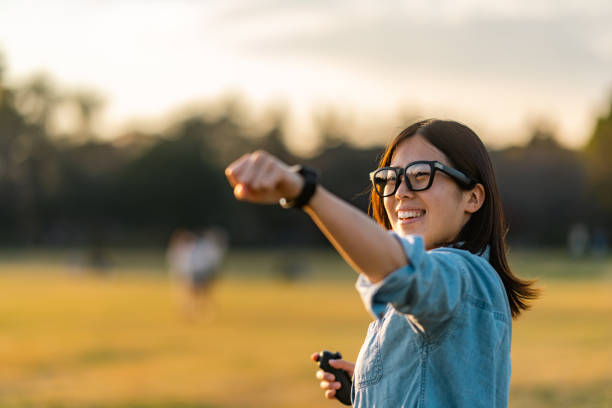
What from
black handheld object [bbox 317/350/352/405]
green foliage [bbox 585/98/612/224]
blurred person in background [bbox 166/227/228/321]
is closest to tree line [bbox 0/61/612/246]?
A: green foliage [bbox 585/98/612/224]

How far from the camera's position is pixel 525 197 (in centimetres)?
5684

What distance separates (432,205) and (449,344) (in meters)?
0.39

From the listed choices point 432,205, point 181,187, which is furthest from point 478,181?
point 181,187

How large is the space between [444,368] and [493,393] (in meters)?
0.17

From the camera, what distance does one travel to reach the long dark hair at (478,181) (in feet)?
6.67

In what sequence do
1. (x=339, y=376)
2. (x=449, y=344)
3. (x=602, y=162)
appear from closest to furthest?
(x=449, y=344), (x=339, y=376), (x=602, y=162)

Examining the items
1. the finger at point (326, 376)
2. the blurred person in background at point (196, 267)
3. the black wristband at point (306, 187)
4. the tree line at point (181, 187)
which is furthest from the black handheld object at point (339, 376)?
the tree line at point (181, 187)

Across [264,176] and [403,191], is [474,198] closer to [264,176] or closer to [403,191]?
[403,191]

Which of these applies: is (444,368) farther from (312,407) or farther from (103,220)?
(103,220)

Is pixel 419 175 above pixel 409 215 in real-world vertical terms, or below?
above

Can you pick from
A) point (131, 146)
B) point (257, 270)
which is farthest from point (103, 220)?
point (257, 270)

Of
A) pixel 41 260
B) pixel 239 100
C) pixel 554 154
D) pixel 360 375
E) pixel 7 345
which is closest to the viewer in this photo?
pixel 360 375

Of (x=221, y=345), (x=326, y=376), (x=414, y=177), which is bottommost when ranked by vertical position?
(x=221, y=345)

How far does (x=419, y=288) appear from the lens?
1.57 metres
